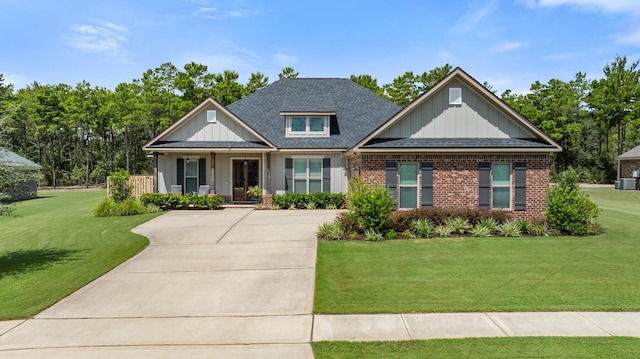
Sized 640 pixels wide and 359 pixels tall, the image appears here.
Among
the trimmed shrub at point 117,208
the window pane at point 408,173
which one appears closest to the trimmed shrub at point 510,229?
the window pane at point 408,173

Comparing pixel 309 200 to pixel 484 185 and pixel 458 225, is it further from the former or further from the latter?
pixel 458 225

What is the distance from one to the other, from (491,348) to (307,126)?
18843 mm

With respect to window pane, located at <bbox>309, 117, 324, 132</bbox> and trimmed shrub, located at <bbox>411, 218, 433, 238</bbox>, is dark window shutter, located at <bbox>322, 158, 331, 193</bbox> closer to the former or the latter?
window pane, located at <bbox>309, 117, 324, 132</bbox>

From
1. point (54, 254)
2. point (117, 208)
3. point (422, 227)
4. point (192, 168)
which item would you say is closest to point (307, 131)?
point (192, 168)

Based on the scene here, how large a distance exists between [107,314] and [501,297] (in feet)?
22.4

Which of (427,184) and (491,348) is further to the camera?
(427,184)

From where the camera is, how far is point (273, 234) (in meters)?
13.2

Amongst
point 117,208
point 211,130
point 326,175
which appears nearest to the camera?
point 117,208

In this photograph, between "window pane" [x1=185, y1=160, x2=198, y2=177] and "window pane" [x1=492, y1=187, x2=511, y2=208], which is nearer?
"window pane" [x1=492, y1=187, x2=511, y2=208]

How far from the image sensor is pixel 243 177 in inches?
897

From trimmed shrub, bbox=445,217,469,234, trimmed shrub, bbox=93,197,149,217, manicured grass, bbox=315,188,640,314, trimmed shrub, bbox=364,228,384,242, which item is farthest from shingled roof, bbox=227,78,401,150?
manicured grass, bbox=315,188,640,314

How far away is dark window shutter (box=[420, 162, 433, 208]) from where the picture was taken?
1505cm

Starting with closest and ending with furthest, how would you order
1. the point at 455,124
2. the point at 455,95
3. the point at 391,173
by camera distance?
the point at 391,173 → the point at 455,95 → the point at 455,124

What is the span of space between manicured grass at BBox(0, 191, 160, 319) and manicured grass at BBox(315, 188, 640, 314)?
5.14m
